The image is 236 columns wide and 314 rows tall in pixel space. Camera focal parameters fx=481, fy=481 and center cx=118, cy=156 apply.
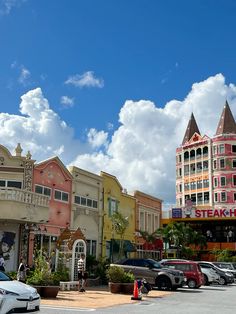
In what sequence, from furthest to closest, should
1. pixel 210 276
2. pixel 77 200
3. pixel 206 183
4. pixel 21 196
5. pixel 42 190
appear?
pixel 206 183 → pixel 77 200 → pixel 210 276 → pixel 42 190 → pixel 21 196

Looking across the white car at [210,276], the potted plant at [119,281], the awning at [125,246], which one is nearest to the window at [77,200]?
the awning at [125,246]

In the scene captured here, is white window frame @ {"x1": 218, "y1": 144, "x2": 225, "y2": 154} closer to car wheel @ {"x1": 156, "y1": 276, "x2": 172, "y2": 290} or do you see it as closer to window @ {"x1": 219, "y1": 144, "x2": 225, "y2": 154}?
window @ {"x1": 219, "y1": 144, "x2": 225, "y2": 154}

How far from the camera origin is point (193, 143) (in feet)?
297

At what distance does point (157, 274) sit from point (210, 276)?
8.26 m

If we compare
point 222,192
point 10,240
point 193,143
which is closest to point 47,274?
point 10,240

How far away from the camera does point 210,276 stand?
32.9m

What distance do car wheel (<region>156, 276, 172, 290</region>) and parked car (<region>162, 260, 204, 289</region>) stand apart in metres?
2.56

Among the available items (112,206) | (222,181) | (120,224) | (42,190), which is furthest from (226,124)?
(42,190)

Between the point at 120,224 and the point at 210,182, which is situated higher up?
the point at 210,182

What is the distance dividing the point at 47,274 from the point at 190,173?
241ft

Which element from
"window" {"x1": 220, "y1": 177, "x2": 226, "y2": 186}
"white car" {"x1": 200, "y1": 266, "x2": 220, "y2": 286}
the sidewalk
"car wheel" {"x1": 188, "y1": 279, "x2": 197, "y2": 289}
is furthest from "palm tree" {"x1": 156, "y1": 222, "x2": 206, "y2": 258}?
the sidewalk

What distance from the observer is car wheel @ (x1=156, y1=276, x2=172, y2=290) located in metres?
25.8

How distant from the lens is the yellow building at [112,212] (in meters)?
40.0

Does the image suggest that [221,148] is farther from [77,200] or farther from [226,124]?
[77,200]
